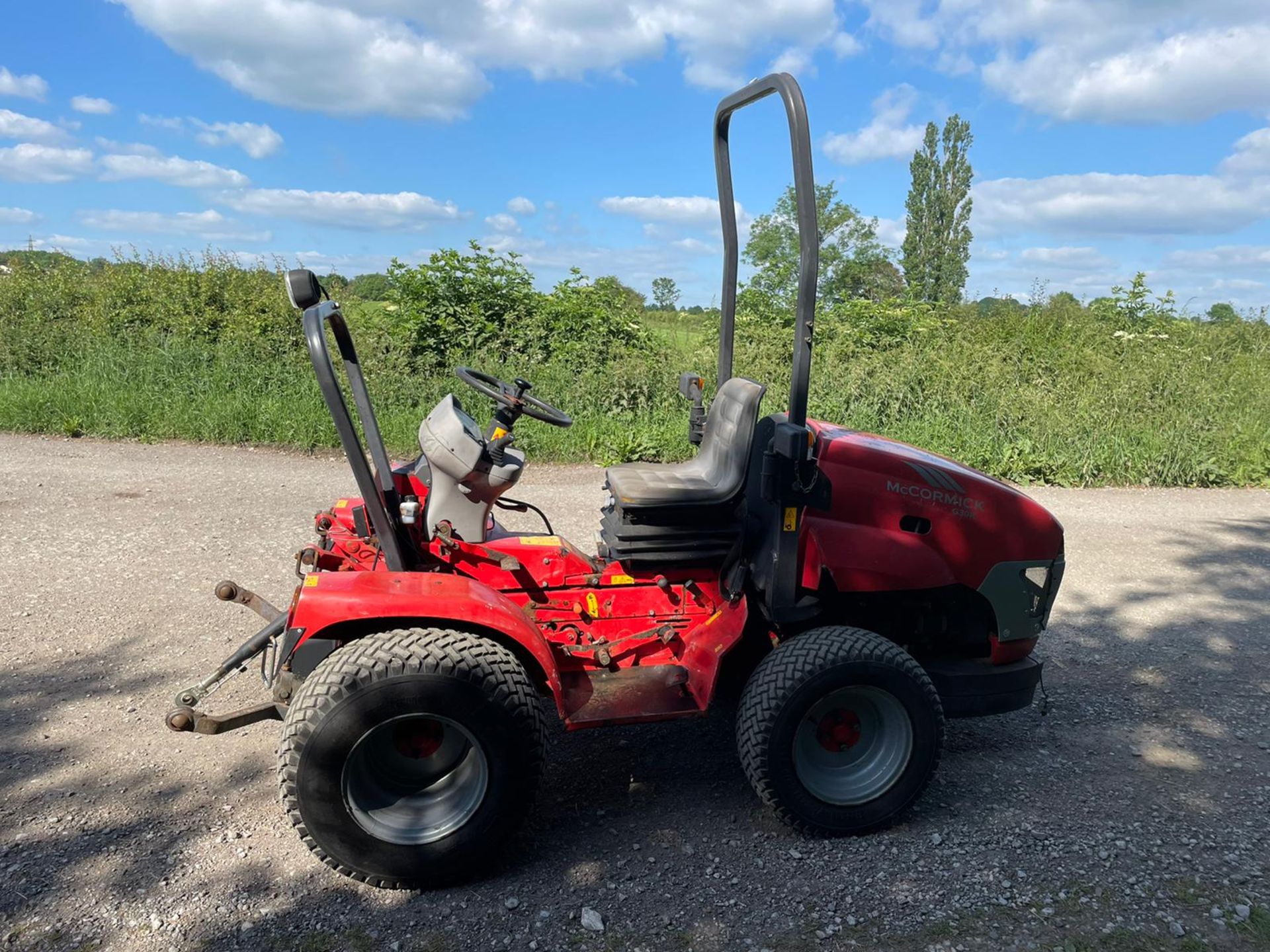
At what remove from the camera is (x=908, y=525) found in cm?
330

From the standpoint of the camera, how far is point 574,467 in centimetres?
867

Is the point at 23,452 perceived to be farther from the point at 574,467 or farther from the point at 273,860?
the point at 273,860

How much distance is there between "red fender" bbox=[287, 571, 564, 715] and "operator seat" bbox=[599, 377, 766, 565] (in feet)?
1.77

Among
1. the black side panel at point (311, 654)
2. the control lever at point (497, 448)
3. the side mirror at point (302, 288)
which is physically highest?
the side mirror at point (302, 288)

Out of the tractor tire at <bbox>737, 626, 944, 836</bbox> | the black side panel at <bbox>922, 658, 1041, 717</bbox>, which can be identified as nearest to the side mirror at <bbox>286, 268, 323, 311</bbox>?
the tractor tire at <bbox>737, 626, 944, 836</bbox>

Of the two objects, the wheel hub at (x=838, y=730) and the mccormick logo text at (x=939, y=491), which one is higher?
the mccormick logo text at (x=939, y=491)

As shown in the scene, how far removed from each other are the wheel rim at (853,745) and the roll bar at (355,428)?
4.78ft

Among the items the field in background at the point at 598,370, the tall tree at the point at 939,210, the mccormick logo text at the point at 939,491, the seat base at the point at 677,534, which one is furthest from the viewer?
the tall tree at the point at 939,210

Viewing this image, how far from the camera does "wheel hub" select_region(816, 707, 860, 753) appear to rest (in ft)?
10.0

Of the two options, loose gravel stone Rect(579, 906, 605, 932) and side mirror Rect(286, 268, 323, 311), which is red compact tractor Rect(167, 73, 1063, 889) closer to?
side mirror Rect(286, 268, 323, 311)

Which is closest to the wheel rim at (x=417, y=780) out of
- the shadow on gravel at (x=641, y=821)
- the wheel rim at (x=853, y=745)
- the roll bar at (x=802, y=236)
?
the shadow on gravel at (x=641, y=821)

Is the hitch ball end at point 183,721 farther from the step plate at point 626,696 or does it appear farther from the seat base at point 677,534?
the seat base at point 677,534

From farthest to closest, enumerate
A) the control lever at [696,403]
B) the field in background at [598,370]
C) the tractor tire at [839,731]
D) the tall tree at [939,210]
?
1. the tall tree at [939,210]
2. the field in background at [598,370]
3. the control lever at [696,403]
4. the tractor tire at [839,731]

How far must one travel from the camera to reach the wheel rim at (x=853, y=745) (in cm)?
298
